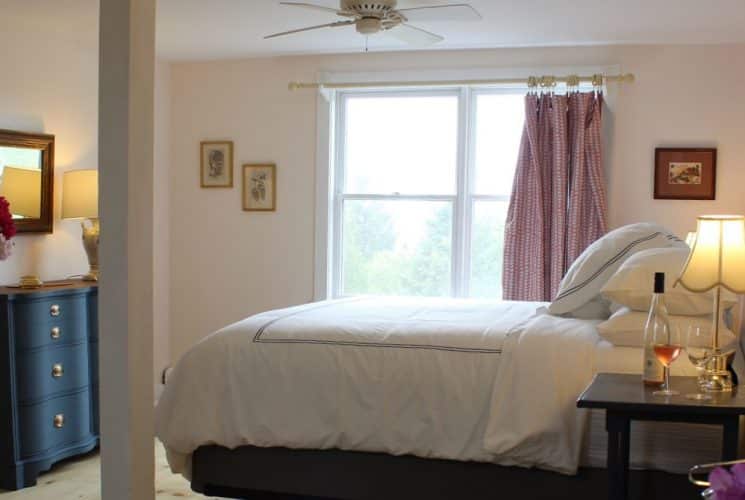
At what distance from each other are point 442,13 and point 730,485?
3.42 meters

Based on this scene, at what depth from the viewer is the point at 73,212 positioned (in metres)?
4.88

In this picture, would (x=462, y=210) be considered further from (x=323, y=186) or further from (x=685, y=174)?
(x=685, y=174)

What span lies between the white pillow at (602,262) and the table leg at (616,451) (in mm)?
1027

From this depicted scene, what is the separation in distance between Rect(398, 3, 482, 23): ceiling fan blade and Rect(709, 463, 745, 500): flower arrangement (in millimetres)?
3184

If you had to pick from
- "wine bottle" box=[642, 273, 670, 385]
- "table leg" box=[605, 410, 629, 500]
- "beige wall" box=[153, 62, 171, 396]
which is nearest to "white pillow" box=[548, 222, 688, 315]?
"wine bottle" box=[642, 273, 670, 385]

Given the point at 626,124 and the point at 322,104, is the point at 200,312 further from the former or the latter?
the point at 626,124

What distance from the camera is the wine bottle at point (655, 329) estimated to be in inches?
107

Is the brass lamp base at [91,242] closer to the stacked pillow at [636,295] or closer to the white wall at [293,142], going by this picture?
the white wall at [293,142]

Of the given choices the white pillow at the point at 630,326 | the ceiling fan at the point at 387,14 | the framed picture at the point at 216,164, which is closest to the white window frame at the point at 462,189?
the framed picture at the point at 216,164

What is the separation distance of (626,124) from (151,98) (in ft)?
10.7

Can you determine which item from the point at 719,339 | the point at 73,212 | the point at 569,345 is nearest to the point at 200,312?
the point at 73,212

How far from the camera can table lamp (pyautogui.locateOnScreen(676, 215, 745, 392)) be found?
266 centimetres

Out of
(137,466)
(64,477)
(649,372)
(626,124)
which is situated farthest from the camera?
(626,124)

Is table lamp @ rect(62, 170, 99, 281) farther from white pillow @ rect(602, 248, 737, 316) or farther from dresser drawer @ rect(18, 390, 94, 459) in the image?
white pillow @ rect(602, 248, 737, 316)
